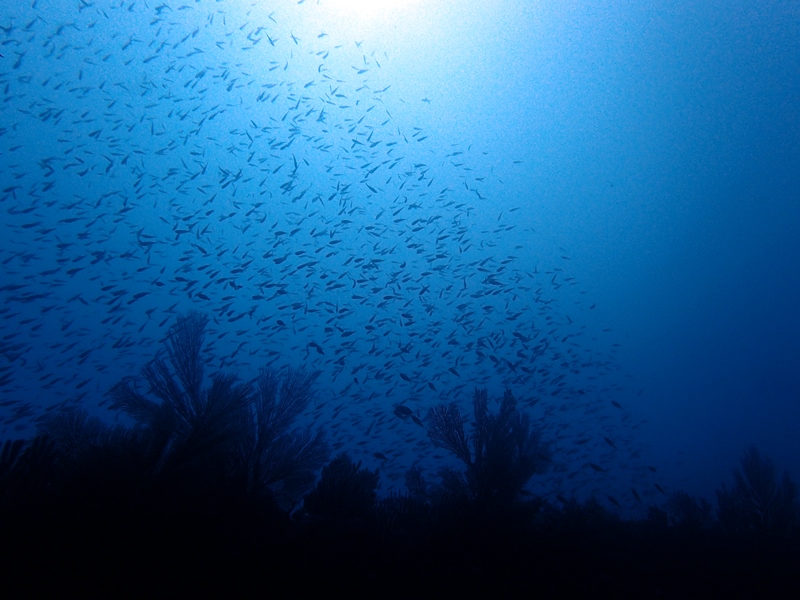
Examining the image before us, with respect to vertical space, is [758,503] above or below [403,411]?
above

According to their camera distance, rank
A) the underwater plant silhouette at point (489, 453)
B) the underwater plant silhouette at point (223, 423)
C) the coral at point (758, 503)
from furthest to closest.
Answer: the coral at point (758, 503), the underwater plant silhouette at point (489, 453), the underwater plant silhouette at point (223, 423)

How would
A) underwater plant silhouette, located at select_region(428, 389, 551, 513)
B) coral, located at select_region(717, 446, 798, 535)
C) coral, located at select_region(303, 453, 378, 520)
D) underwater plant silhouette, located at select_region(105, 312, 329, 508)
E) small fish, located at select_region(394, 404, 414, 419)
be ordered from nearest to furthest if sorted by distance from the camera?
1. underwater plant silhouette, located at select_region(105, 312, 329, 508)
2. coral, located at select_region(303, 453, 378, 520)
3. underwater plant silhouette, located at select_region(428, 389, 551, 513)
4. small fish, located at select_region(394, 404, 414, 419)
5. coral, located at select_region(717, 446, 798, 535)

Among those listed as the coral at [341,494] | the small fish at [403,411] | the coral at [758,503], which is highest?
the coral at [758,503]

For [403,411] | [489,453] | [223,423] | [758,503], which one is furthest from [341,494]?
[758,503]

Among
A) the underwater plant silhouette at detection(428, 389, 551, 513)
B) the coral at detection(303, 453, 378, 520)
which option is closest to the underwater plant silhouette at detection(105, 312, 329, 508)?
the coral at detection(303, 453, 378, 520)

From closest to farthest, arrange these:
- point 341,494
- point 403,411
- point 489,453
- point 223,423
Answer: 1. point 223,423
2. point 341,494
3. point 489,453
4. point 403,411

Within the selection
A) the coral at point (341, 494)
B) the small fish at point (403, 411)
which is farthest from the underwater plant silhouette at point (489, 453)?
the small fish at point (403, 411)

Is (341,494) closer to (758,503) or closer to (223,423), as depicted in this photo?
(223,423)

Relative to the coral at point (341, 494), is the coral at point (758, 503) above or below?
above

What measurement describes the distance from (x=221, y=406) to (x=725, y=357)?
78.2m

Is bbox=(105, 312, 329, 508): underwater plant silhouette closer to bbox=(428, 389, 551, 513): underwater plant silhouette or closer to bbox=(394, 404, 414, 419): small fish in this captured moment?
bbox=(428, 389, 551, 513): underwater plant silhouette

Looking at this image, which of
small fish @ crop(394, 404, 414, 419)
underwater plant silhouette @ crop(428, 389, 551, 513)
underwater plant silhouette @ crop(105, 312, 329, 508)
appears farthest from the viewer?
small fish @ crop(394, 404, 414, 419)

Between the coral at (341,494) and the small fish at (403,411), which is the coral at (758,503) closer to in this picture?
the small fish at (403,411)

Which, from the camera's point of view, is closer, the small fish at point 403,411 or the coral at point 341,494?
the coral at point 341,494
